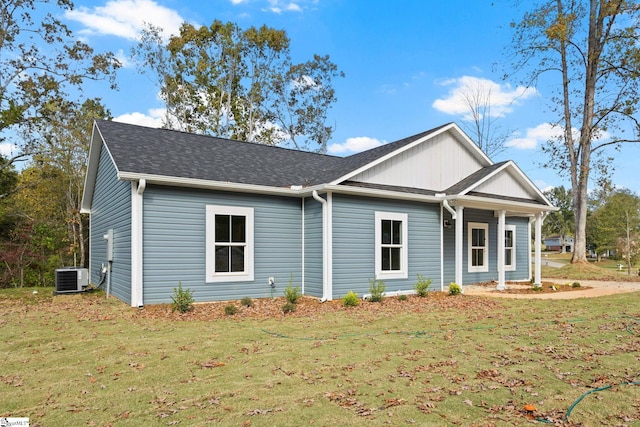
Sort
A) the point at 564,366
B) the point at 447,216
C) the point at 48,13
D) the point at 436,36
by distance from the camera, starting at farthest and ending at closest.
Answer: the point at 436,36 < the point at 48,13 < the point at 447,216 < the point at 564,366

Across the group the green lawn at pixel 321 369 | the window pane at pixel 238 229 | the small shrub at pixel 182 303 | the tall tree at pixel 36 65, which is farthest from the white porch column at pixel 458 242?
the tall tree at pixel 36 65

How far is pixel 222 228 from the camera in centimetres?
1010

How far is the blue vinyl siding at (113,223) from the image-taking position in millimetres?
9711

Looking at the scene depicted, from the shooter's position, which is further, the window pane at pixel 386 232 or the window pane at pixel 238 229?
the window pane at pixel 386 232

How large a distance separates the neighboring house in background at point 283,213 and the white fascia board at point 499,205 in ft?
0.16

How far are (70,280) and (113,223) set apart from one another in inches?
80.0

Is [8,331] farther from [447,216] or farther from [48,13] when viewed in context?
[48,13]

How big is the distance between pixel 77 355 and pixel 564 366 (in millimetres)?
6108

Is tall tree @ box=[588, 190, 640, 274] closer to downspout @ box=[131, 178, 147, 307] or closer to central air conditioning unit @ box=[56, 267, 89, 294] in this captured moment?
downspout @ box=[131, 178, 147, 307]

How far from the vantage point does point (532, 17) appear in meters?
22.1

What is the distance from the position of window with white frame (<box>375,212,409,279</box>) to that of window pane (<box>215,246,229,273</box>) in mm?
3925

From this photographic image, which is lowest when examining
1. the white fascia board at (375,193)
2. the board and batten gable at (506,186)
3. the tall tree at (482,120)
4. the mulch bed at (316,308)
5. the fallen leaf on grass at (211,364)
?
the mulch bed at (316,308)

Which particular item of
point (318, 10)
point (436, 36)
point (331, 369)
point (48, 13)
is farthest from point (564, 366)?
point (48, 13)

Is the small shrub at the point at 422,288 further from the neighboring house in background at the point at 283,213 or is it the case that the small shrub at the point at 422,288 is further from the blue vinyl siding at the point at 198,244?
the blue vinyl siding at the point at 198,244
